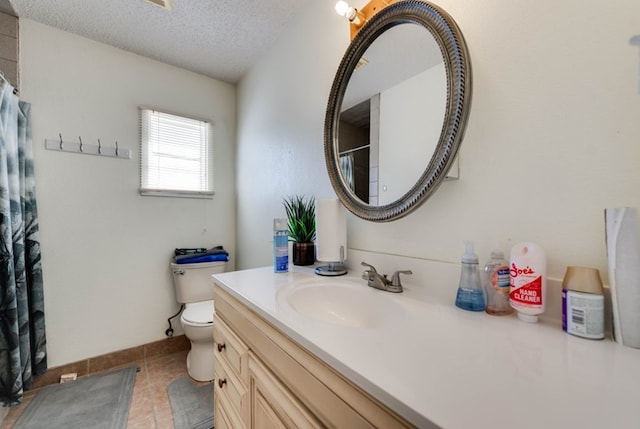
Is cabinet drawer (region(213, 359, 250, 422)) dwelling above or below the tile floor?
above

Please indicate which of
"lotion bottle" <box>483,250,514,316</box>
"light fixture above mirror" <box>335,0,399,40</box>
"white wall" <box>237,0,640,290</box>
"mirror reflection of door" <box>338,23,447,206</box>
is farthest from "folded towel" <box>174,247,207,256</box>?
"lotion bottle" <box>483,250,514,316</box>

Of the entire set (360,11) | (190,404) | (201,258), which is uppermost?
(360,11)

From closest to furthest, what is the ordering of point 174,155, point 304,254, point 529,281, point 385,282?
point 529,281 → point 385,282 → point 304,254 → point 174,155

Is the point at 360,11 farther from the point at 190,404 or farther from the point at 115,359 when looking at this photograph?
the point at 115,359

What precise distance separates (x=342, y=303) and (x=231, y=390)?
0.51m

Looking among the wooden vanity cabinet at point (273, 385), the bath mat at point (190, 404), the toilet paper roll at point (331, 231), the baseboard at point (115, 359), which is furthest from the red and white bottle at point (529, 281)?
the baseboard at point (115, 359)

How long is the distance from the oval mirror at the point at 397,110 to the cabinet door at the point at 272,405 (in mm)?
611

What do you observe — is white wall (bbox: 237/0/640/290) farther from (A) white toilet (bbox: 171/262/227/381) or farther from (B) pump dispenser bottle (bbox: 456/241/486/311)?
(A) white toilet (bbox: 171/262/227/381)

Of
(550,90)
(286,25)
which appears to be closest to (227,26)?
(286,25)

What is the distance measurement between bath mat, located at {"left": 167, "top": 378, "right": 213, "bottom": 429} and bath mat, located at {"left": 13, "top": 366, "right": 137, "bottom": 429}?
0.75 ft

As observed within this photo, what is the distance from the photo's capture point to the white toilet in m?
1.57

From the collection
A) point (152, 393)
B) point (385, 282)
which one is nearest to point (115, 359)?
point (152, 393)

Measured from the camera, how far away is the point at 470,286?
661 mm

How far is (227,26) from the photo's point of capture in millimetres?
1548
